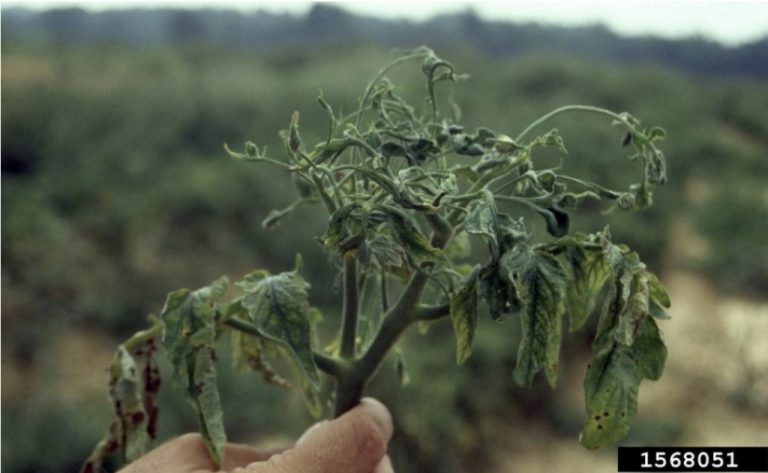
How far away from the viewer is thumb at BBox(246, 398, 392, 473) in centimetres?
76

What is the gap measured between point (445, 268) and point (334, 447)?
0.70 feet

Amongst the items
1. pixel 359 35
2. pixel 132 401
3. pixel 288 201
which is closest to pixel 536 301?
pixel 132 401

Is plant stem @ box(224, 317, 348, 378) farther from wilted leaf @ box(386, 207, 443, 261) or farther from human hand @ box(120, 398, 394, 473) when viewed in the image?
wilted leaf @ box(386, 207, 443, 261)

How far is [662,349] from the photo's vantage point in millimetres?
604

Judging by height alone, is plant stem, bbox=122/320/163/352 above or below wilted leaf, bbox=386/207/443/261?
below

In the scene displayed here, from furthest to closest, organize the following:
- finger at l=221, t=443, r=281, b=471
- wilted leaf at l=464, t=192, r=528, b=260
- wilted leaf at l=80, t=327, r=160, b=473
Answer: finger at l=221, t=443, r=281, b=471
wilted leaf at l=80, t=327, r=160, b=473
wilted leaf at l=464, t=192, r=528, b=260

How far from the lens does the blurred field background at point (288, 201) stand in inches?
135

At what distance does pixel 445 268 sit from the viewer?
2.13 ft

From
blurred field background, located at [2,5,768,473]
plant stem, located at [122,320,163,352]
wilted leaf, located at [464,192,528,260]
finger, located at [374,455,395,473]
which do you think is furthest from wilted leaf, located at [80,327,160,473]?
blurred field background, located at [2,5,768,473]

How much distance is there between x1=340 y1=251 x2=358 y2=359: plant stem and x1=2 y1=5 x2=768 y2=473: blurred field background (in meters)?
2.25

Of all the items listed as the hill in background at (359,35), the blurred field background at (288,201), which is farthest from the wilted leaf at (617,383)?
the hill in background at (359,35)

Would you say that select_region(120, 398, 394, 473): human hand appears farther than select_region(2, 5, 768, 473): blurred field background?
No

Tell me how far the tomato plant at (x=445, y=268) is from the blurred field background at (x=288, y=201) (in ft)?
7.61

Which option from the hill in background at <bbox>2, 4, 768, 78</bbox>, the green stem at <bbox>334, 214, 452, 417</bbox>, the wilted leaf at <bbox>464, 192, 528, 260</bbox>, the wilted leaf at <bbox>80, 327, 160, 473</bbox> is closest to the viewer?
the wilted leaf at <bbox>464, 192, 528, 260</bbox>
